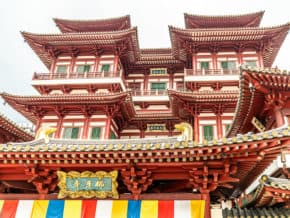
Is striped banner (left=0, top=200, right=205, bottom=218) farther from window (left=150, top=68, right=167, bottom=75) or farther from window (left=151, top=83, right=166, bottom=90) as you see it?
window (left=150, top=68, right=167, bottom=75)

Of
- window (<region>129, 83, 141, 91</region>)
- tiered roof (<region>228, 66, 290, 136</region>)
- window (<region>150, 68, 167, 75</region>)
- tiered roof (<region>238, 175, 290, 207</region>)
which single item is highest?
window (<region>150, 68, 167, 75</region>)

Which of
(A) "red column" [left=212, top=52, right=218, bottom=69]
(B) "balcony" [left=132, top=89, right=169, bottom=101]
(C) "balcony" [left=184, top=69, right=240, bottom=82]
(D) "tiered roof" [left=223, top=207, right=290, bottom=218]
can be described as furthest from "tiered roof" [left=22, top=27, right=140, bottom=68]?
(D) "tiered roof" [left=223, top=207, right=290, bottom=218]

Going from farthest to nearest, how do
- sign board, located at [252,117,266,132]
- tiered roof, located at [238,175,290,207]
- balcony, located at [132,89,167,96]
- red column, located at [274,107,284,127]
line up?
1. balcony, located at [132,89,167,96]
2. sign board, located at [252,117,266,132]
3. red column, located at [274,107,284,127]
4. tiered roof, located at [238,175,290,207]

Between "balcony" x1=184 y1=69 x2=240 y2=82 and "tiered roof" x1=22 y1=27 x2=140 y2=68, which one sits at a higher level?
"tiered roof" x1=22 y1=27 x2=140 y2=68

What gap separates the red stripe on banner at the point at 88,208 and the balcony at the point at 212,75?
15931mm

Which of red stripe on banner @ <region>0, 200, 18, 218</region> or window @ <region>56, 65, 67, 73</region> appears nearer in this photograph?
red stripe on banner @ <region>0, 200, 18, 218</region>

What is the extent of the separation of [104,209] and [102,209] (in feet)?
0.19

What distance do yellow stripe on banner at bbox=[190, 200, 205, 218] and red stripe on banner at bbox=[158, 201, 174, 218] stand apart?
0.57 metres

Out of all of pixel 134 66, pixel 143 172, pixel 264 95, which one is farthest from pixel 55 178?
pixel 134 66

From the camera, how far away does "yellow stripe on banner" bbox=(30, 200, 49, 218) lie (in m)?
8.34

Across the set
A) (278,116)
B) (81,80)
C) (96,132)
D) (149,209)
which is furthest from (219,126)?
(149,209)

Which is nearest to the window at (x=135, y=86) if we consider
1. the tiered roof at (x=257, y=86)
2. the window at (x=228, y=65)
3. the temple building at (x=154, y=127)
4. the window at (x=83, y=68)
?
the temple building at (x=154, y=127)

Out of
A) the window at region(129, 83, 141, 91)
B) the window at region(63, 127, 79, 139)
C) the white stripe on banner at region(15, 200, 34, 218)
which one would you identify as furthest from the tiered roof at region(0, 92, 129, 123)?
the white stripe on banner at region(15, 200, 34, 218)

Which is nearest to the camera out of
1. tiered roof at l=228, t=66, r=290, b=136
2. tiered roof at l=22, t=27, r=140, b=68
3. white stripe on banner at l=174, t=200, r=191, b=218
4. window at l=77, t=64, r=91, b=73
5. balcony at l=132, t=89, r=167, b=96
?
white stripe on banner at l=174, t=200, r=191, b=218
